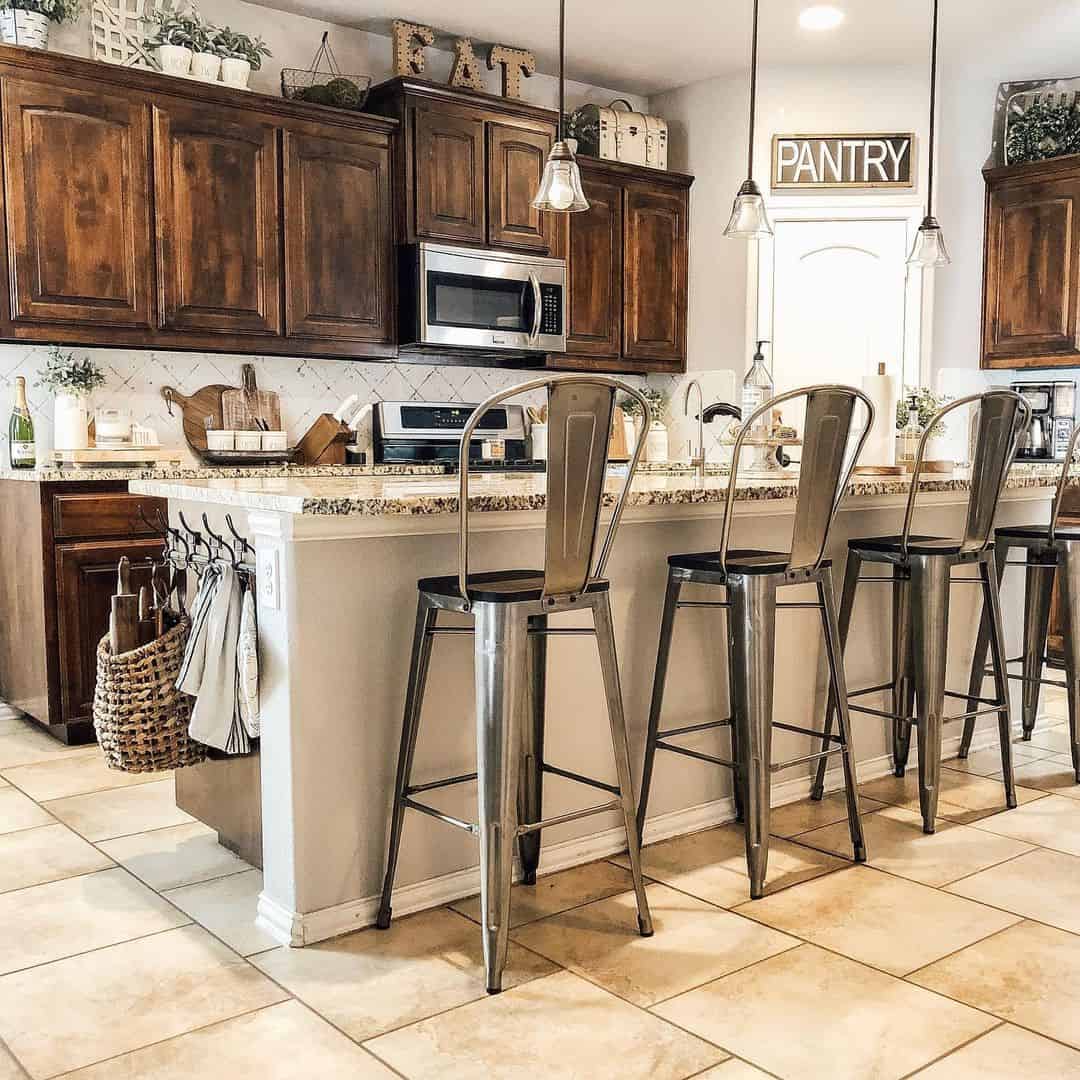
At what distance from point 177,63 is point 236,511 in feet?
8.26

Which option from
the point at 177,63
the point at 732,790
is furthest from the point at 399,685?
the point at 177,63

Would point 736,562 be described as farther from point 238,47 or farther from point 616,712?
point 238,47

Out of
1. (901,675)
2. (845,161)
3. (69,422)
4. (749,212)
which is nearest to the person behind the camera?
(901,675)

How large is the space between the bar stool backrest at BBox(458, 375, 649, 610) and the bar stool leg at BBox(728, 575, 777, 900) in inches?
19.5

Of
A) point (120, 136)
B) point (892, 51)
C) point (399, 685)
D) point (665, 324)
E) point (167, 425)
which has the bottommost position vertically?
point (399, 685)

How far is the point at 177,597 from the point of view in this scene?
2.66 meters

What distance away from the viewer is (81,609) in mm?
3846

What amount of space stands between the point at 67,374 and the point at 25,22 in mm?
1204

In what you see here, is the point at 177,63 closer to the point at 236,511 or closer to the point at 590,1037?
the point at 236,511

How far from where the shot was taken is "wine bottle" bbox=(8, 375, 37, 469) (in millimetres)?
4160

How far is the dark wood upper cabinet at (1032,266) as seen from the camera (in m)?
5.55

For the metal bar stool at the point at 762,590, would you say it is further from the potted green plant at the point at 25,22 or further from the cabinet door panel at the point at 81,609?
the potted green plant at the point at 25,22

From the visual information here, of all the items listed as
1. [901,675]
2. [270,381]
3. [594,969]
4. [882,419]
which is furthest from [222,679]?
[270,381]

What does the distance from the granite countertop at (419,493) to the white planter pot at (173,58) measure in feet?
7.28
